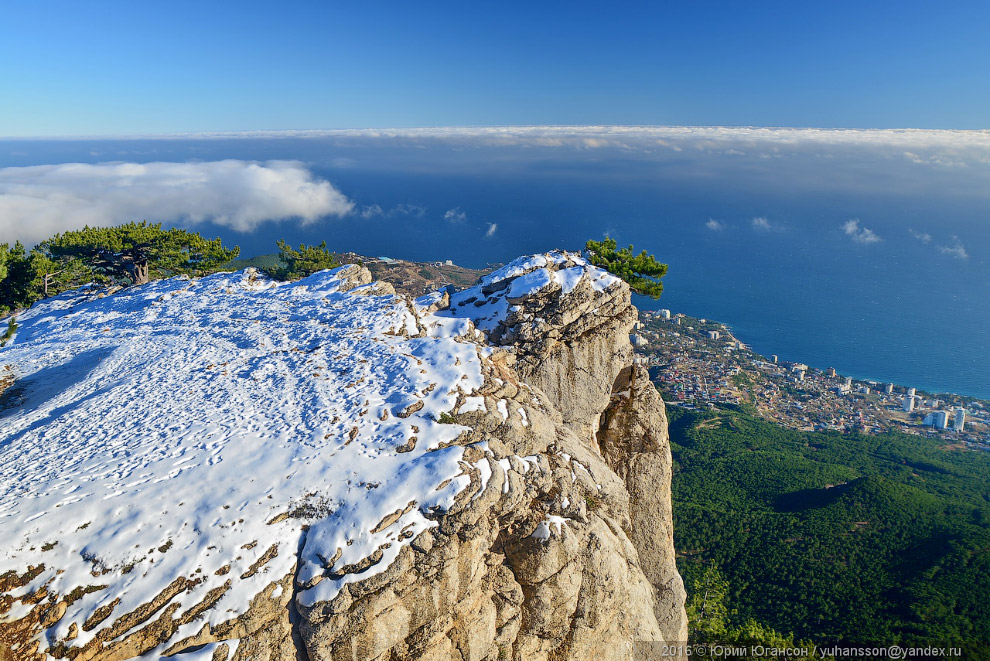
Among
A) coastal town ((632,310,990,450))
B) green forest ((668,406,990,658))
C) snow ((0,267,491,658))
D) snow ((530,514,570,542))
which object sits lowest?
coastal town ((632,310,990,450))

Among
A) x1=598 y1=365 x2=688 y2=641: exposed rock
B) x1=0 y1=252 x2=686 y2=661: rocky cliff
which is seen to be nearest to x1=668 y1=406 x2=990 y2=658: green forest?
x1=598 y1=365 x2=688 y2=641: exposed rock

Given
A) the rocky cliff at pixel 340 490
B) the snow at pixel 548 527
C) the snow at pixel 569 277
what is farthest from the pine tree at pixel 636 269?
the snow at pixel 548 527

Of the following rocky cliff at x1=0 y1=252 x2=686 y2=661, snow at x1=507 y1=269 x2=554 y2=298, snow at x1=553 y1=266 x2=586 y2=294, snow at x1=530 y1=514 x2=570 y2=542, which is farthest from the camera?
snow at x1=553 y1=266 x2=586 y2=294

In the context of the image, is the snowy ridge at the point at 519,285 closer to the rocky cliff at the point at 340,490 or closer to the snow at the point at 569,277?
the snow at the point at 569,277

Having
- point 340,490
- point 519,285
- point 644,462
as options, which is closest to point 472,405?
point 340,490

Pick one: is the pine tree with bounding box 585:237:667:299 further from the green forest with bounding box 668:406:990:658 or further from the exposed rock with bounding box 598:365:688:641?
the green forest with bounding box 668:406:990:658

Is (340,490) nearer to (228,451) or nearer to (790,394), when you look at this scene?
(228,451)
